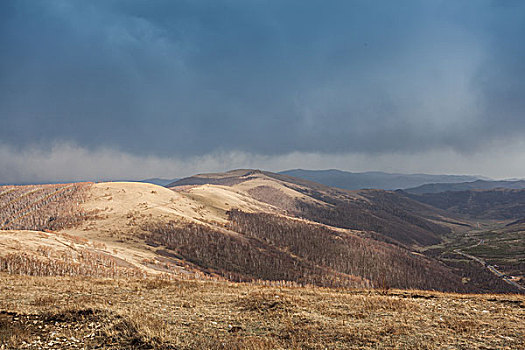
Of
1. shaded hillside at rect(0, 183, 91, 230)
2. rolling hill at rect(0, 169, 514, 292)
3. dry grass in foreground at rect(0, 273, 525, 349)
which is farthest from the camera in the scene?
shaded hillside at rect(0, 183, 91, 230)

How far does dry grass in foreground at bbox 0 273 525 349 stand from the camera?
15.1 m

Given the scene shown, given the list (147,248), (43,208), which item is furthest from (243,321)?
(43,208)

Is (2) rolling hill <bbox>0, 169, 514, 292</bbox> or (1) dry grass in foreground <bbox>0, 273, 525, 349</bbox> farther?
(2) rolling hill <bbox>0, 169, 514, 292</bbox>

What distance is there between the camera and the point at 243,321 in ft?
63.8

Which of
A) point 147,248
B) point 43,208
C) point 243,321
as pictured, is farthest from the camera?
point 43,208

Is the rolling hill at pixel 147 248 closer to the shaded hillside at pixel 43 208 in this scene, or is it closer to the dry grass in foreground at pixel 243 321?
the shaded hillside at pixel 43 208

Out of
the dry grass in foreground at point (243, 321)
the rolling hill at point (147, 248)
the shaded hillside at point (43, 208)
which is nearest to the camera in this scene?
the dry grass in foreground at point (243, 321)

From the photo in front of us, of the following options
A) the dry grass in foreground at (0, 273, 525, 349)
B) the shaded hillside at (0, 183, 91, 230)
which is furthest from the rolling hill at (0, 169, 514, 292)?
the dry grass in foreground at (0, 273, 525, 349)

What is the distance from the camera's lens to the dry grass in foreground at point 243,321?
595 inches

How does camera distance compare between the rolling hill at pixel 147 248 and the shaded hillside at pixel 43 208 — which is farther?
the shaded hillside at pixel 43 208

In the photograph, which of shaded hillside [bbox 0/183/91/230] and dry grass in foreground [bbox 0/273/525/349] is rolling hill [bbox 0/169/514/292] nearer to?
shaded hillside [bbox 0/183/91/230]

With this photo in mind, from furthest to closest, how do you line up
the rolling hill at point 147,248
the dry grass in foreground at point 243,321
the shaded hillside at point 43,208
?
the shaded hillside at point 43,208
the rolling hill at point 147,248
the dry grass in foreground at point 243,321

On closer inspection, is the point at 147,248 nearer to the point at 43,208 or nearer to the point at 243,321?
the point at 243,321

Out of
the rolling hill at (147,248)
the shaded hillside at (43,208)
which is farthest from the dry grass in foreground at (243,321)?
the shaded hillside at (43,208)
